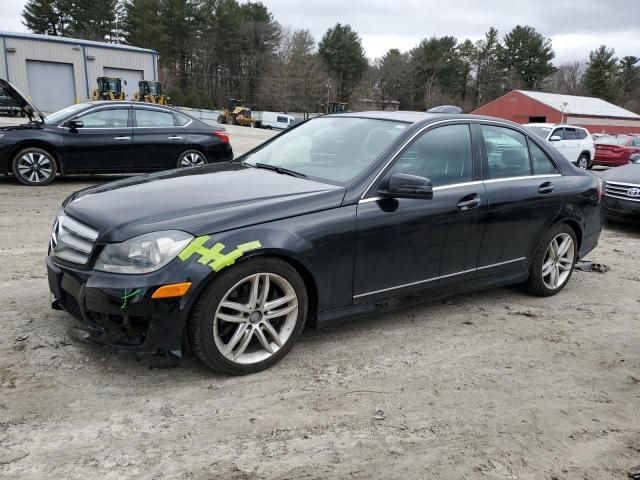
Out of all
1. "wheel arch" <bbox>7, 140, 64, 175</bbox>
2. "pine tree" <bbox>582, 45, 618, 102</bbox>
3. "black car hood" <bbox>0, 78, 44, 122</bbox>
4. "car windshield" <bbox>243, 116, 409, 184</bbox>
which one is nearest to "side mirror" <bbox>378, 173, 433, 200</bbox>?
"car windshield" <bbox>243, 116, 409, 184</bbox>

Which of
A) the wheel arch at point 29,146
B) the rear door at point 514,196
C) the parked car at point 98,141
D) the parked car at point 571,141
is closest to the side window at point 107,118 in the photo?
the parked car at point 98,141

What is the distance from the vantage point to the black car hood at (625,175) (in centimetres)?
890

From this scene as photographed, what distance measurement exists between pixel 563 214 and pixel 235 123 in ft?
169

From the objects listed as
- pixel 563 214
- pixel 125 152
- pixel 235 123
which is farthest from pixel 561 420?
pixel 235 123

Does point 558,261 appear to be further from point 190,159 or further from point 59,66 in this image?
point 59,66

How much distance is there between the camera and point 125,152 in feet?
31.8

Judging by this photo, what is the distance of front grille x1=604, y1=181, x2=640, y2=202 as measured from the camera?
28.4 ft

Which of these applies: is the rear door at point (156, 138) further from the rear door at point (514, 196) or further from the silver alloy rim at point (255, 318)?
the silver alloy rim at point (255, 318)

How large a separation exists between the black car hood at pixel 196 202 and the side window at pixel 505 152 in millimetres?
1555

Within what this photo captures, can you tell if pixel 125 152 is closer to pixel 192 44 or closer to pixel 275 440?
pixel 275 440

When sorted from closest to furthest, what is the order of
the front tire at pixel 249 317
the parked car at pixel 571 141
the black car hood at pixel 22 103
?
the front tire at pixel 249 317 < the black car hood at pixel 22 103 < the parked car at pixel 571 141

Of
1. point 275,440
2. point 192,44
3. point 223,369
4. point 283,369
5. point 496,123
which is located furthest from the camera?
point 192,44

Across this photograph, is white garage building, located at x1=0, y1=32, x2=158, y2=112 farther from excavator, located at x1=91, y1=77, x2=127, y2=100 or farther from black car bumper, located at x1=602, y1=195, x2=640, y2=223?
black car bumper, located at x1=602, y1=195, x2=640, y2=223

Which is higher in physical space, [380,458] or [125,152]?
[125,152]
